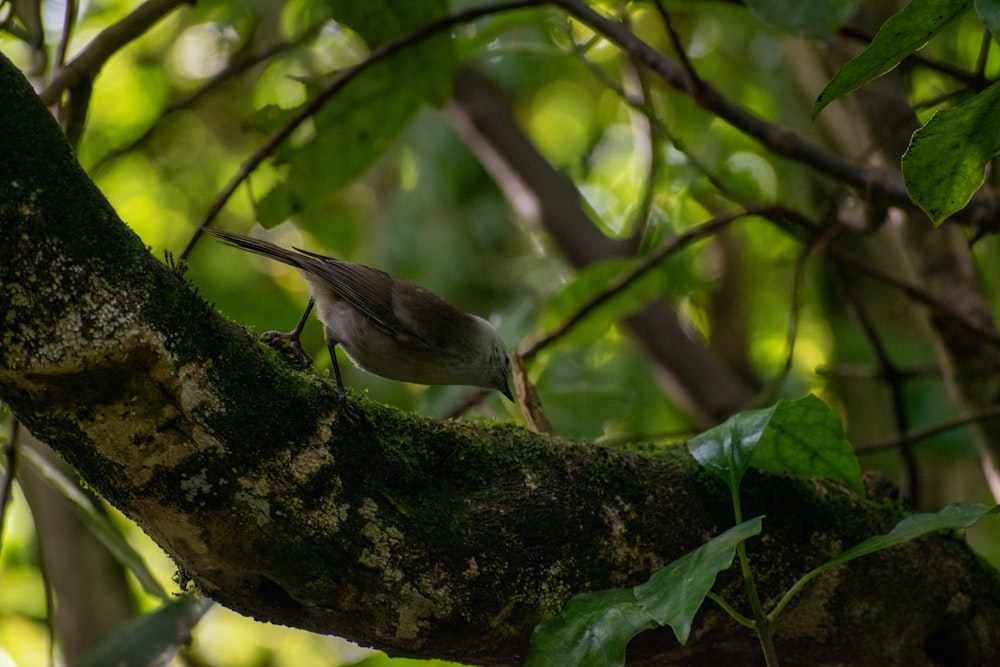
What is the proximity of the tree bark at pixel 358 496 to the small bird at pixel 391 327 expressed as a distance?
1302 millimetres

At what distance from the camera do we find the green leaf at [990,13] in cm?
160

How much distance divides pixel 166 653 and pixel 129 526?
3555 millimetres

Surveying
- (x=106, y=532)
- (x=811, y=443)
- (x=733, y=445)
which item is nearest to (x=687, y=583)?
(x=733, y=445)

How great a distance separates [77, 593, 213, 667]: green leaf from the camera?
8.46ft

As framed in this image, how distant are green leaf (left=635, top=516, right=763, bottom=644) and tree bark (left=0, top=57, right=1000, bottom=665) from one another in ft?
1.15

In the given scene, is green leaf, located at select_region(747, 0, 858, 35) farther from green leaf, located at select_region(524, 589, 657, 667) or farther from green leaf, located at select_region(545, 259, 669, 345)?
green leaf, located at select_region(524, 589, 657, 667)

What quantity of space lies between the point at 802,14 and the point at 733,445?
1322mm

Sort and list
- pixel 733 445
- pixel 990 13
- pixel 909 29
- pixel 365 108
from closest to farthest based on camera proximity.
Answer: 1. pixel 990 13
2. pixel 909 29
3. pixel 733 445
4. pixel 365 108

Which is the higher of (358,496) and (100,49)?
(100,49)

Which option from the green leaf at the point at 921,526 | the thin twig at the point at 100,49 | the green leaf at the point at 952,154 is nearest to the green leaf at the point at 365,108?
the thin twig at the point at 100,49

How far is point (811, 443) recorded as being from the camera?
230 cm

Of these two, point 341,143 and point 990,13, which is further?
point 341,143

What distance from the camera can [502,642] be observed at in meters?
2.17

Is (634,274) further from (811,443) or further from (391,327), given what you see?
(811,443)
